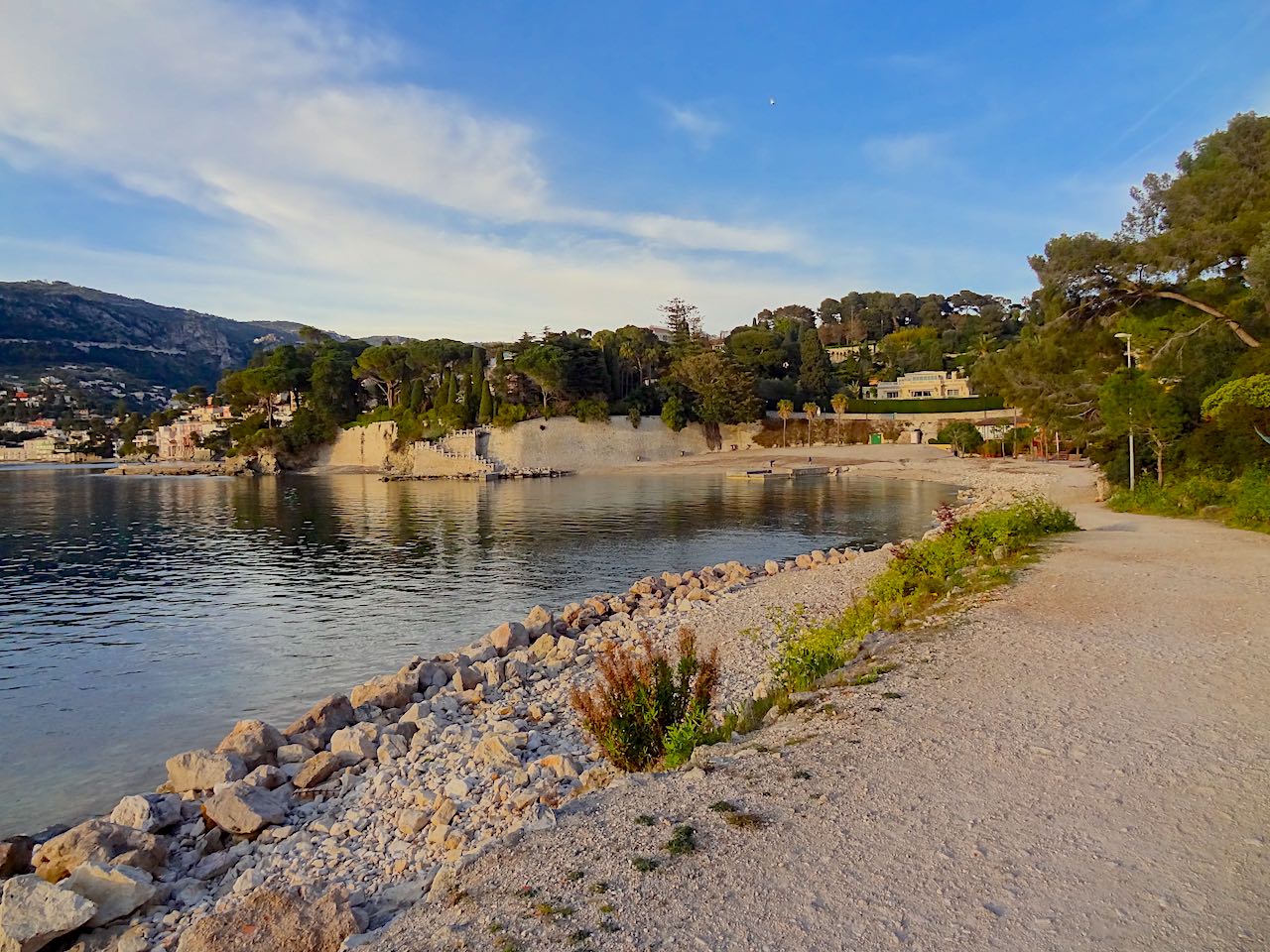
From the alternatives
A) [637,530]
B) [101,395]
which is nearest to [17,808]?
[637,530]

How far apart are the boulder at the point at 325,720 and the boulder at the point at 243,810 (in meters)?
1.68

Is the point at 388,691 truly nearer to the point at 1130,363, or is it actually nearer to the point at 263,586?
the point at 263,586

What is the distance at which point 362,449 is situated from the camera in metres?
83.9

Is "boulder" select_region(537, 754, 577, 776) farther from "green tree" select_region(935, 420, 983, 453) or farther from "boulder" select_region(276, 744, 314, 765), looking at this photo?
"green tree" select_region(935, 420, 983, 453)

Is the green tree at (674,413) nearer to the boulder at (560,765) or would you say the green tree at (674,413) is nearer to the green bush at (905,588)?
the green bush at (905,588)

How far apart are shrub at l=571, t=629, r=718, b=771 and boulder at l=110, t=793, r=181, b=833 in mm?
3549

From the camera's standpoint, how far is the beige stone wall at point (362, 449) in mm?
80938

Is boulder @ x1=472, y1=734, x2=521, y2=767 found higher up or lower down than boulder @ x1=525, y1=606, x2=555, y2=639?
higher up

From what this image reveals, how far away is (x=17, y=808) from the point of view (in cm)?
771

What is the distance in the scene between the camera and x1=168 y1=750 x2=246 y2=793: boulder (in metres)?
7.23

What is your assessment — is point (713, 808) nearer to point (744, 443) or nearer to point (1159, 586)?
point (1159, 586)

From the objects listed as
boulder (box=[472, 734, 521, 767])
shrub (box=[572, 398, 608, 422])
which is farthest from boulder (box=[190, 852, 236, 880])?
shrub (box=[572, 398, 608, 422])

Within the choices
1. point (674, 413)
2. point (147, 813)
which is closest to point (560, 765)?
point (147, 813)

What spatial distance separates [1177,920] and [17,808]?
9675 mm
